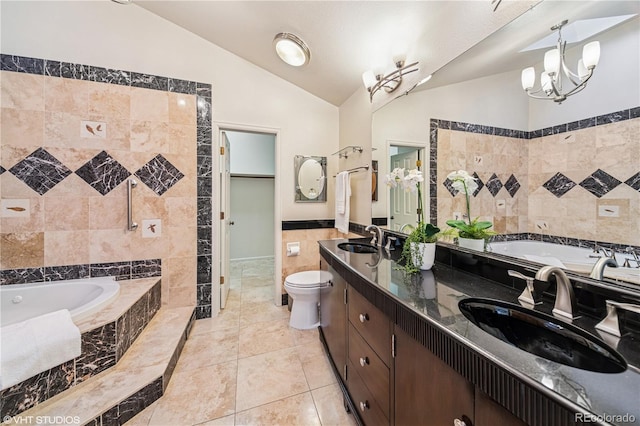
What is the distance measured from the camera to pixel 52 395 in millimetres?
1303

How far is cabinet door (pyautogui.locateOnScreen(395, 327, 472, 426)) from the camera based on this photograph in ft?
2.13

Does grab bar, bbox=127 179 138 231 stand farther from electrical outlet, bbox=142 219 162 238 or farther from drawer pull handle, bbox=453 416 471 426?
drawer pull handle, bbox=453 416 471 426

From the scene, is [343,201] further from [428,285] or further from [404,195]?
[428,285]

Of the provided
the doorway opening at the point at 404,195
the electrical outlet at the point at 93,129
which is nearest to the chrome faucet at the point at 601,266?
the doorway opening at the point at 404,195

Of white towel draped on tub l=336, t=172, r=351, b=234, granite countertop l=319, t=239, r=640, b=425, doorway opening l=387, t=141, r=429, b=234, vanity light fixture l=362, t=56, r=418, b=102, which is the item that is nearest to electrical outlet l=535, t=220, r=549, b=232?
granite countertop l=319, t=239, r=640, b=425

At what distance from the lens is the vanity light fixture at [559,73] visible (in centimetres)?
83

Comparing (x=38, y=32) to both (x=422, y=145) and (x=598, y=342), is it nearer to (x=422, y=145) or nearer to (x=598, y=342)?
(x=422, y=145)

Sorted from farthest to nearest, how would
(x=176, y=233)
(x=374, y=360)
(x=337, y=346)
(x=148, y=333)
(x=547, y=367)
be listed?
(x=176, y=233) < (x=148, y=333) < (x=337, y=346) < (x=374, y=360) < (x=547, y=367)

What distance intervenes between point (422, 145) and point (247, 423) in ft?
6.44

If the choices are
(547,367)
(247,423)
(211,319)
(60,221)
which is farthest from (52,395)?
(547,367)

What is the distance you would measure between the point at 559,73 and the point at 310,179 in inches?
87.0

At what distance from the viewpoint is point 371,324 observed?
3.64 feet

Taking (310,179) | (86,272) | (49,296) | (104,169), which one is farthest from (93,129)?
(310,179)

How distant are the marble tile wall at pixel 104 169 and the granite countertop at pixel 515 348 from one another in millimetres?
2006
